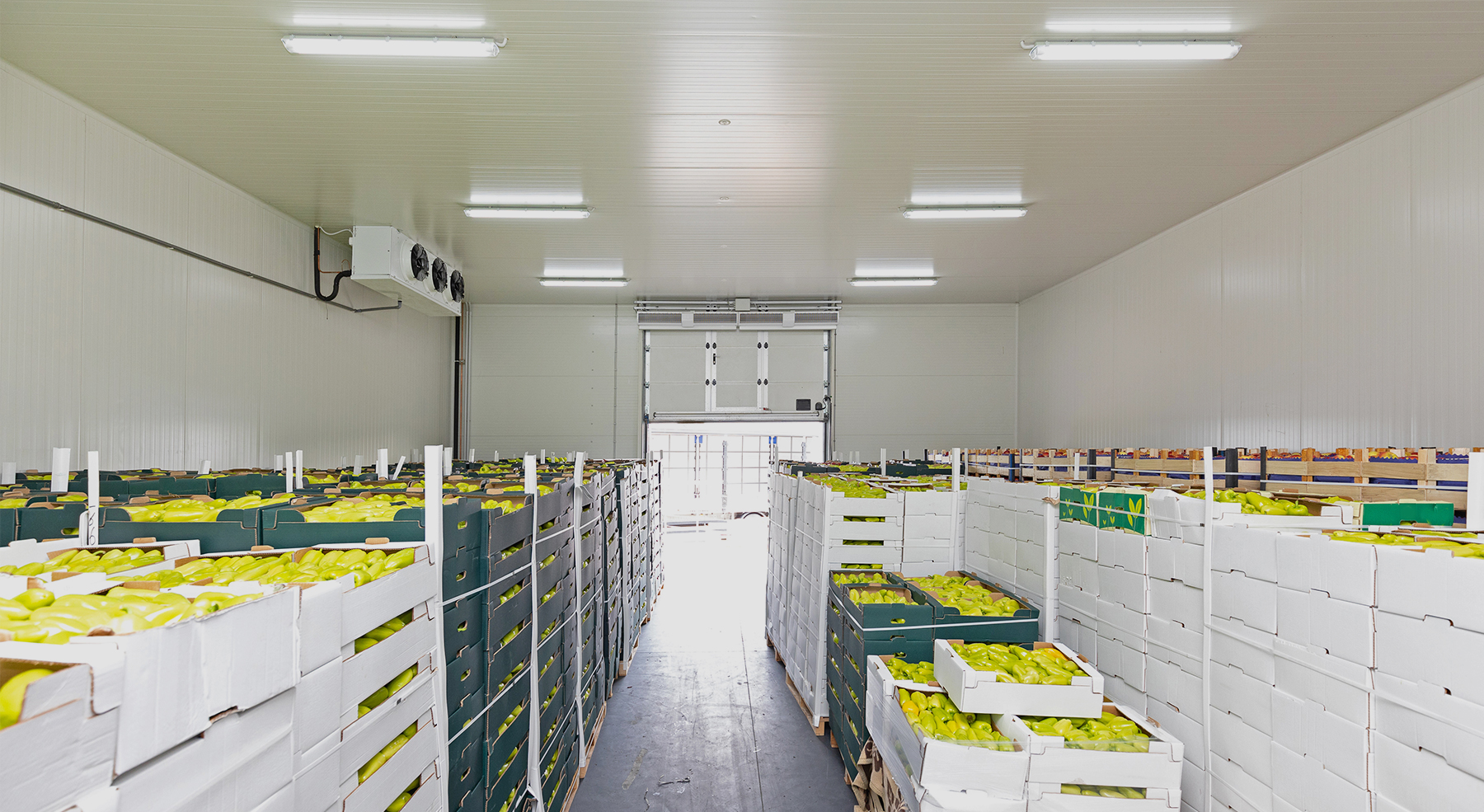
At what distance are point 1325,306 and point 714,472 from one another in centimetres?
1268

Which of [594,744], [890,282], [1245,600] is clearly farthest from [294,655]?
[890,282]

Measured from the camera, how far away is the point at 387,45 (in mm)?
5473

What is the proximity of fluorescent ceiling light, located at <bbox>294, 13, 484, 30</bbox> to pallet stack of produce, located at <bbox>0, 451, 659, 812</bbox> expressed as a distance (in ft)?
11.3

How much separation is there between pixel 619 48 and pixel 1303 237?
24.7ft

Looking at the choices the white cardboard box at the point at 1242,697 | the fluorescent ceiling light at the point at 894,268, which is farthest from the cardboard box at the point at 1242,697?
the fluorescent ceiling light at the point at 894,268

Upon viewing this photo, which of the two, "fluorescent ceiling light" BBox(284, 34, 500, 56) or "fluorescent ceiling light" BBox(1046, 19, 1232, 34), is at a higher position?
"fluorescent ceiling light" BBox(1046, 19, 1232, 34)

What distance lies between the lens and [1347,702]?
8.45 ft

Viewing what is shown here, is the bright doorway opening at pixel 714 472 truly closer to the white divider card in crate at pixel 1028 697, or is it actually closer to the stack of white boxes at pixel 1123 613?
the stack of white boxes at pixel 1123 613

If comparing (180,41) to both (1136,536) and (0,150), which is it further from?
(1136,536)

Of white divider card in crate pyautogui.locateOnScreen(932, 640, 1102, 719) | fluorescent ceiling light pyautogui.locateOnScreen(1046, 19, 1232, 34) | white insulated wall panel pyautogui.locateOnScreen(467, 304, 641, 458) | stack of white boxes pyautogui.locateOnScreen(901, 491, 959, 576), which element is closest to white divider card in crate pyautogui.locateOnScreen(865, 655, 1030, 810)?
white divider card in crate pyautogui.locateOnScreen(932, 640, 1102, 719)

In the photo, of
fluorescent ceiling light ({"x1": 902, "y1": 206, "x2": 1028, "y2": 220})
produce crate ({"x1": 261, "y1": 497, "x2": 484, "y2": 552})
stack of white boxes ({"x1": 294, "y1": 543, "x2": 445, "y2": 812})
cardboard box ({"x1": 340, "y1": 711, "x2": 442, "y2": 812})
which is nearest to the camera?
stack of white boxes ({"x1": 294, "y1": 543, "x2": 445, "y2": 812})

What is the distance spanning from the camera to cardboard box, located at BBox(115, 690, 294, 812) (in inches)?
46.9

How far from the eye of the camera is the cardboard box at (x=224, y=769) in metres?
1.19

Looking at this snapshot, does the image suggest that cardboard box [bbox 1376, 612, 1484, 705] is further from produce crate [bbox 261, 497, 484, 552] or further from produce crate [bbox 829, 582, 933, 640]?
produce crate [bbox 261, 497, 484, 552]
